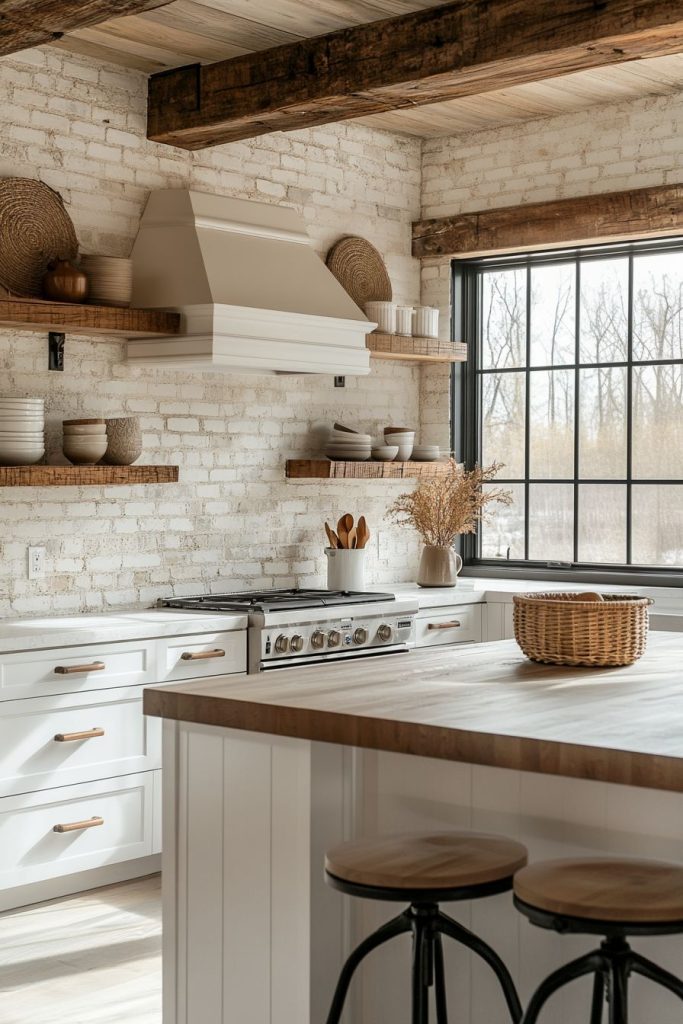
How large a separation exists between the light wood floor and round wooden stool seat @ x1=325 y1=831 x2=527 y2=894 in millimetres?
1531

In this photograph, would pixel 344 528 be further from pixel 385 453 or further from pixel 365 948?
pixel 365 948

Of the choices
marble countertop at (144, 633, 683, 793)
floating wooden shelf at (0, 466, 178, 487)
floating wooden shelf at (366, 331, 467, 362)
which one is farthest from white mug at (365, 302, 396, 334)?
marble countertop at (144, 633, 683, 793)

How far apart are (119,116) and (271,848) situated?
3767 mm

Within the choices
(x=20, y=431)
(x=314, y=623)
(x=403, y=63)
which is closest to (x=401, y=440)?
(x=314, y=623)

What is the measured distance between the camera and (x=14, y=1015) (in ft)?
11.9

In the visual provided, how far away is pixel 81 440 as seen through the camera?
199 inches

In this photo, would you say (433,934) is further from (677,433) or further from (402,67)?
(677,433)

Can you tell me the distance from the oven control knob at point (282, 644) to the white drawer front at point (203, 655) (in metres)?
0.13

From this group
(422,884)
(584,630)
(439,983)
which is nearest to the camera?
(422,884)

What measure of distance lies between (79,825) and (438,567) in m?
2.53

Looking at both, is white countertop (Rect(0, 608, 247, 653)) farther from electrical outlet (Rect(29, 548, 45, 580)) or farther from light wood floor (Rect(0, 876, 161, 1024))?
light wood floor (Rect(0, 876, 161, 1024))

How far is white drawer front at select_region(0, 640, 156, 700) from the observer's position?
447 cm

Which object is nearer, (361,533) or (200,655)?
(200,655)

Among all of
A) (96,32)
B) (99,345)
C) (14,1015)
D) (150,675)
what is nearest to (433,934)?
(14,1015)
